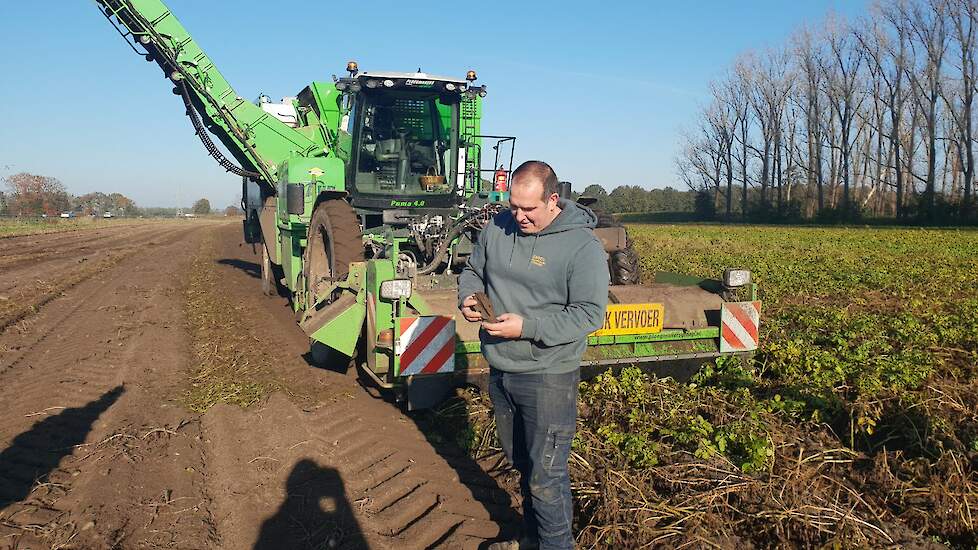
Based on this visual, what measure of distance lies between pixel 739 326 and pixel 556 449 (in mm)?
3272

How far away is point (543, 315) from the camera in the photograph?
3.11 meters

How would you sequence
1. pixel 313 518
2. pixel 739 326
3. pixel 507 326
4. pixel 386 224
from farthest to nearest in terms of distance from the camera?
pixel 386 224, pixel 739 326, pixel 313 518, pixel 507 326

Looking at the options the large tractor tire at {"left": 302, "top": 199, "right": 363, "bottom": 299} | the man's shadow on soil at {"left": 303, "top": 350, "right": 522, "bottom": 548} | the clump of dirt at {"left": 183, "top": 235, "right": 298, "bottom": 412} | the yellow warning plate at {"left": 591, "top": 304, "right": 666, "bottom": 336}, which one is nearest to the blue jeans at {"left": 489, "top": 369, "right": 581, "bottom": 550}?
the man's shadow on soil at {"left": 303, "top": 350, "right": 522, "bottom": 548}

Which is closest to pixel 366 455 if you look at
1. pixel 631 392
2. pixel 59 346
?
pixel 631 392

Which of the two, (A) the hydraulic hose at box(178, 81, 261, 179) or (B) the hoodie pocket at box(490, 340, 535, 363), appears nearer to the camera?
(B) the hoodie pocket at box(490, 340, 535, 363)

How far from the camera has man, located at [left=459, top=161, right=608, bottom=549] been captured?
3.02 meters

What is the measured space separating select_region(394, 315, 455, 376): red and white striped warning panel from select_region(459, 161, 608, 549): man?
1778mm

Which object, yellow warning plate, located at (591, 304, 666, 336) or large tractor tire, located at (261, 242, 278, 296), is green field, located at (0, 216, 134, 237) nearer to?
large tractor tire, located at (261, 242, 278, 296)

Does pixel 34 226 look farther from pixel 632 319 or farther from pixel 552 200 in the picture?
pixel 552 200

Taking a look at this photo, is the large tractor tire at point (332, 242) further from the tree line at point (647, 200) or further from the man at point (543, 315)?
the tree line at point (647, 200)

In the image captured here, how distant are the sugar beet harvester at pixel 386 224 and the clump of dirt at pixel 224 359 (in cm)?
62

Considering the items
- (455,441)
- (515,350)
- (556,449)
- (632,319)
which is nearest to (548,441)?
(556,449)

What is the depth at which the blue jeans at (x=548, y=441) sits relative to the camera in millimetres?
3143

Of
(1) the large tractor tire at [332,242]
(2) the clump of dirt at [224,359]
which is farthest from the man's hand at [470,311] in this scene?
(1) the large tractor tire at [332,242]
